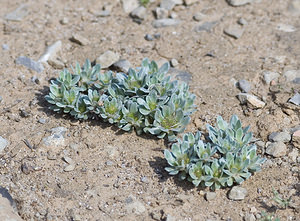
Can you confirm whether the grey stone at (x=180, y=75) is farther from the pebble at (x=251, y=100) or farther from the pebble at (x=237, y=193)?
the pebble at (x=237, y=193)

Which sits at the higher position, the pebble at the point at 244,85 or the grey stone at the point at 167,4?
the grey stone at the point at 167,4

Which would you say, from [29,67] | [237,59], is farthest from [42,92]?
[237,59]

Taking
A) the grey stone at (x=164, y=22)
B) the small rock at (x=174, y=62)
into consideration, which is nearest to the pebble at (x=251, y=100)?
the small rock at (x=174, y=62)

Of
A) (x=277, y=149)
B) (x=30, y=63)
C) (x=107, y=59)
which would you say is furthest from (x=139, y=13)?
(x=277, y=149)

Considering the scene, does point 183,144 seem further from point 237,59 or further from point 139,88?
point 237,59

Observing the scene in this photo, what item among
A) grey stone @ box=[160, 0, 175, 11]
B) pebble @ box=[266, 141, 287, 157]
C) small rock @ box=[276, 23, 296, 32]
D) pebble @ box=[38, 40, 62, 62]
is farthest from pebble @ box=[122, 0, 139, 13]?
pebble @ box=[266, 141, 287, 157]

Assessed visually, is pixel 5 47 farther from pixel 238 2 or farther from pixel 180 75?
pixel 238 2
